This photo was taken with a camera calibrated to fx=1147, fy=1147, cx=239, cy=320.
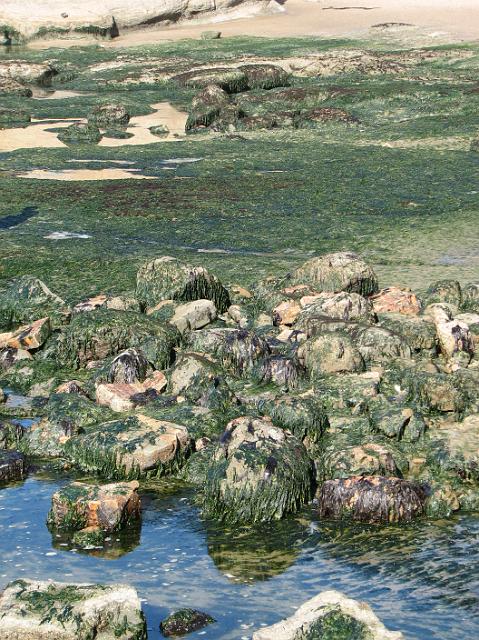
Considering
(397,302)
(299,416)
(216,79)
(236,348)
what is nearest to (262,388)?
(236,348)

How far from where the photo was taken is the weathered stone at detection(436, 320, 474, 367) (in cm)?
1193

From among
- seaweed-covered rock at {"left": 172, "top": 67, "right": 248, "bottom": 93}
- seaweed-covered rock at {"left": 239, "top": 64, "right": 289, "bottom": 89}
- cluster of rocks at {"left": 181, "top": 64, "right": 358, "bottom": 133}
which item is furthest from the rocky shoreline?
seaweed-covered rock at {"left": 239, "top": 64, "right": 289, "bottom": 89}

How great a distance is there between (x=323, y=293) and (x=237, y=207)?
21.1 ft

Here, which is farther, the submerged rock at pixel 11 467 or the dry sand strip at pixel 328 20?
the dry sand strip at pixel 328 20

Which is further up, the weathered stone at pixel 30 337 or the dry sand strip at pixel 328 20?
the dry sand strip at pixel 328 20

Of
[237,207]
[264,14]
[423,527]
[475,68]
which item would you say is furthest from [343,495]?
[264,14]

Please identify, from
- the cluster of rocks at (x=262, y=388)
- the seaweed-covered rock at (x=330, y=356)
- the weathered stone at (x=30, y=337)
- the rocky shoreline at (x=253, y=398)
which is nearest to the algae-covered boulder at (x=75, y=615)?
the rocky shoreline at (x=253, y=398)

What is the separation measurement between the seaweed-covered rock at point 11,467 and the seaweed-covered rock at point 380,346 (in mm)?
3692

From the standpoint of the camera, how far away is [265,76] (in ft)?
116

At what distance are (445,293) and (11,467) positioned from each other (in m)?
5.94

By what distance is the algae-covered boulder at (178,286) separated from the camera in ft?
46.0

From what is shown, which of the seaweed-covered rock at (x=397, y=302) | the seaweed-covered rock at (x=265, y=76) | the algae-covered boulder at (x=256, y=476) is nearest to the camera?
the algae-covered boulder at (x=256, y=476)

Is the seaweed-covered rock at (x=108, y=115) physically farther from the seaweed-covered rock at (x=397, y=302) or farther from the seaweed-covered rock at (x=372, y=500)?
the seaweed-covered rock at (x=372, y=500)

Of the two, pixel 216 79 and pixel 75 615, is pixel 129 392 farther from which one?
pixel 216 79
